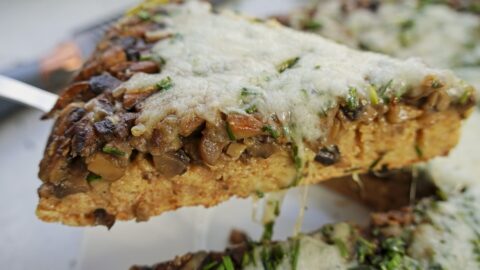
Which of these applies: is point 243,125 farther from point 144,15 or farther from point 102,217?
point 144,15

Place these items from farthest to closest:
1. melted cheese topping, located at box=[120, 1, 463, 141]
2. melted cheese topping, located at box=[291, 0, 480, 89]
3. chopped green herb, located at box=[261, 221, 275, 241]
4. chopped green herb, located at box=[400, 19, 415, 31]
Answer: chopped green herb, located at box=[400, 19, 415, 31] < melted cheese topping, located at box=[291, 0, 480, 89] < chopped green herb, located at box=[261, 221, 275, 241] < melted cheese topping, located at box=[120, 1, 463, 141]

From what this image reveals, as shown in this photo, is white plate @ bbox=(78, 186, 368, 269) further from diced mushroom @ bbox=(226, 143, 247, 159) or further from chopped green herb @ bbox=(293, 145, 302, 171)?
diced mushroom @ bbox=(226, 143, 247, 159)

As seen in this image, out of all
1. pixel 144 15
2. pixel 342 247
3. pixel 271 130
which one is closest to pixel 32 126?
pixel 144 15

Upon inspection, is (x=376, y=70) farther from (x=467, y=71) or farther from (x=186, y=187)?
(x=467, y=71)

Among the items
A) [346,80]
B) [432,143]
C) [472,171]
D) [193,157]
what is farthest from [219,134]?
[472,171]

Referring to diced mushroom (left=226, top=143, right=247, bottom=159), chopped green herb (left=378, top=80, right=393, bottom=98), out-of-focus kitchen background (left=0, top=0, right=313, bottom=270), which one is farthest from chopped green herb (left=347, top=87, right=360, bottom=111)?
out-of-focus kitchen background (left=0, top=0, right=313, bottom=270)

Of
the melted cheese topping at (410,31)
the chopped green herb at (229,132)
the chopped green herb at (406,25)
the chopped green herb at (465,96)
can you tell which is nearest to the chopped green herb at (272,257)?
the chopped green herb at (229,132)

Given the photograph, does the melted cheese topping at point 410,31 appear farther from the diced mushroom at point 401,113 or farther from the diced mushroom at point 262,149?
the diced mushroom at point 262,149
